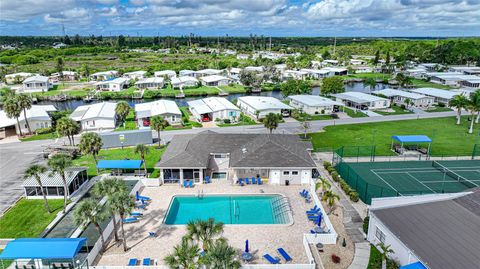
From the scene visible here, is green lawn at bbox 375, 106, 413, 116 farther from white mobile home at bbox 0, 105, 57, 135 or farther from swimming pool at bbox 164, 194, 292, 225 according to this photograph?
white mobile home at bbox 0, 105, 57, 135

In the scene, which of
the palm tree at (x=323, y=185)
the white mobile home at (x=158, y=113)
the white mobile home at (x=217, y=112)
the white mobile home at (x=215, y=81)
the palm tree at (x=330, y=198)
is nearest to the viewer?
the palm tree at (x=330, y=198)

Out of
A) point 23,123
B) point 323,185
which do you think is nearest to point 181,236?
point 323,185

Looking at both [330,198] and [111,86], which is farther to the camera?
[111,86]

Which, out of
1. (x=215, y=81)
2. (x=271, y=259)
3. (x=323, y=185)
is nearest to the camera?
(x=271, y=259)

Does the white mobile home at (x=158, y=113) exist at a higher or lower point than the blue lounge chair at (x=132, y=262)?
higher

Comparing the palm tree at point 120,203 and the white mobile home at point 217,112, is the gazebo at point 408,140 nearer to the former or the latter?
the white mobile home at point 217,112

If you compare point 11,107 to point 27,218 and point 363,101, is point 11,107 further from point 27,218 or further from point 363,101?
point 363,101

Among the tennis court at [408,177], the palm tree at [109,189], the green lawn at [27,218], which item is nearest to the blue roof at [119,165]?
the green lawn at [27,218]
